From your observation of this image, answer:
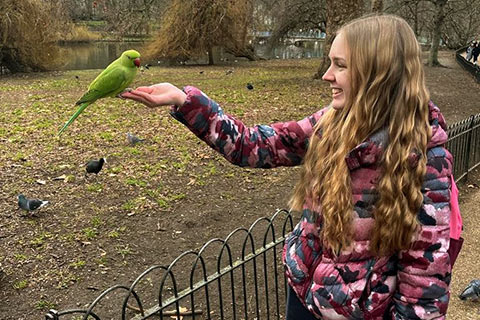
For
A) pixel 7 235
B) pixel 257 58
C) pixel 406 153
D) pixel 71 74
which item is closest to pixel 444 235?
pixel 406 153

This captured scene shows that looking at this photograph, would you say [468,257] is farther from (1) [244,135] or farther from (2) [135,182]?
(2) [135,182]

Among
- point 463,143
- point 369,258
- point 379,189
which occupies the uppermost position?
point 379,189

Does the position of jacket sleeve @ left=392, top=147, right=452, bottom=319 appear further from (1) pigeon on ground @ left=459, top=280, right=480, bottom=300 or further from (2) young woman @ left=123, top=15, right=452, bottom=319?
(1) pigeon on ground @ left=459, top=280, right=480, bottom=300

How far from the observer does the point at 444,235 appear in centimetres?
152

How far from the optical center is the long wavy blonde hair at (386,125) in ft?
4.98

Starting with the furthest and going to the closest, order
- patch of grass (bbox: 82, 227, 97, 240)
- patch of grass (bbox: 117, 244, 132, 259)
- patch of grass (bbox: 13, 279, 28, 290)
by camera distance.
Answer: patch of grass (bbox: 82, 227, 97, 240)
patch of grass (bbox: 117, 244, 132, 259)
patch of grass (bbox: 13, 279, 28, 290)

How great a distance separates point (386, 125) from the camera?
A: 159 centimetres

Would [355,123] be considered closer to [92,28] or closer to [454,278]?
[454,278]

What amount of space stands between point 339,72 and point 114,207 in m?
4.38

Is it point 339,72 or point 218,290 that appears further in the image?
point 218,290

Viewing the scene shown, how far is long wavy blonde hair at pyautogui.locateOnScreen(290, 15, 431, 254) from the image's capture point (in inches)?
59.7

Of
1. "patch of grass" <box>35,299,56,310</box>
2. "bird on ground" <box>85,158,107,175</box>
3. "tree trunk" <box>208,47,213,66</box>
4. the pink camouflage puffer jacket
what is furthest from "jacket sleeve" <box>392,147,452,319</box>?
"tree trunk" <box>208,47,213,66</box>

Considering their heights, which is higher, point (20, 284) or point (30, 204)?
point (30, 204)

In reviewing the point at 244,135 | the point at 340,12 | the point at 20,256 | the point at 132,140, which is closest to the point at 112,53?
the point at 340,12
